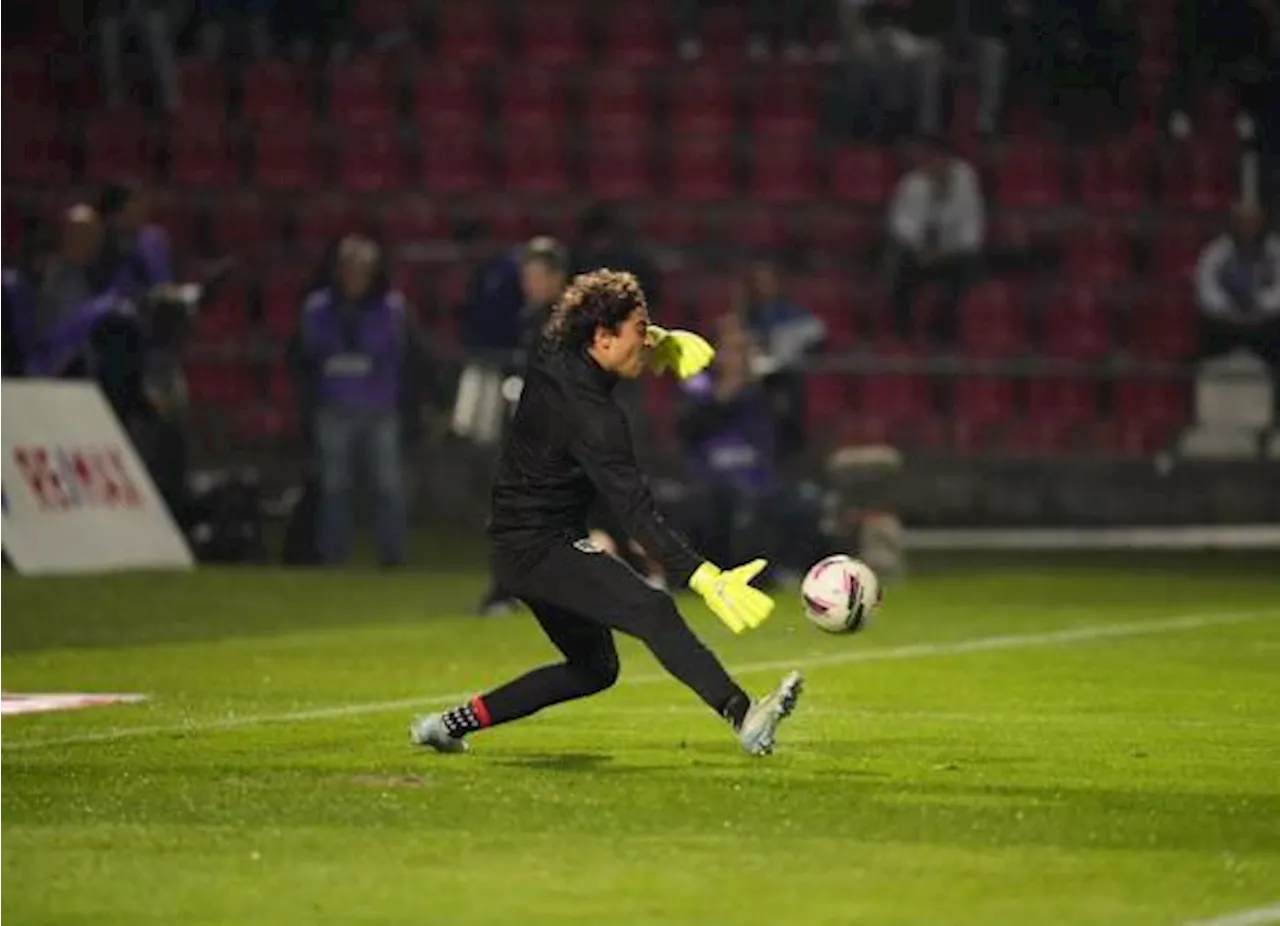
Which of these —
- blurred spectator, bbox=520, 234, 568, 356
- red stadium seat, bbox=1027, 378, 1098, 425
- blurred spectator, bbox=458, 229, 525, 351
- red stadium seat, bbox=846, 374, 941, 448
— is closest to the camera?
blurred spectator, bbox=520, 234, 568, 356

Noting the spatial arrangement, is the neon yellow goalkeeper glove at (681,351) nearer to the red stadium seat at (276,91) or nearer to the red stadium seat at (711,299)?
the red stadium seat at (711,299)

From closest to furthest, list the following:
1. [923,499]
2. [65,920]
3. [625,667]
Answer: [65,920]
[625,667]
[923,499]

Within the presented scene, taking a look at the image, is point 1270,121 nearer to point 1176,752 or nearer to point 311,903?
point 1176,752

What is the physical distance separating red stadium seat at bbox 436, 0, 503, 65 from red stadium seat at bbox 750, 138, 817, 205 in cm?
262

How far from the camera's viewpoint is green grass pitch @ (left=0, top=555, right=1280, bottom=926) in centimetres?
950

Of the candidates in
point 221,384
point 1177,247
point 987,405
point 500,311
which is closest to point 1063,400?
point 987,405

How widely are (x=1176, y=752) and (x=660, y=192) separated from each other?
1799 cm

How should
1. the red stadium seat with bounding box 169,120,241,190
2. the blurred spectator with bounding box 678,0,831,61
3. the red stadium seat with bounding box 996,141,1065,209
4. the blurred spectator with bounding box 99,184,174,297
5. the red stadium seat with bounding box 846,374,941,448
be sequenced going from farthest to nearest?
the blurred spectator with bounding box 678,0,831,61 → the red stadium seat with bounding box 996,141,1065,209 → the red stadium seat with bounding box 169,120,241,190 → the red stadium seat with bounding box 846,374,941,448 → the blurred spectator with bounding box 99,184,174,297

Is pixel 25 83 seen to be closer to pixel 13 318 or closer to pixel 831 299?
pixel 13 318

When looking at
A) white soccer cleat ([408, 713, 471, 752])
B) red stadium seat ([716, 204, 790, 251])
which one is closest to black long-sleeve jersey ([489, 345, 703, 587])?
white soccer cleat ([408, 713, 471, 752])

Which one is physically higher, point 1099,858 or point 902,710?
point 1099,858

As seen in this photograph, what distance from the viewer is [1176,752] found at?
1327 centimetres

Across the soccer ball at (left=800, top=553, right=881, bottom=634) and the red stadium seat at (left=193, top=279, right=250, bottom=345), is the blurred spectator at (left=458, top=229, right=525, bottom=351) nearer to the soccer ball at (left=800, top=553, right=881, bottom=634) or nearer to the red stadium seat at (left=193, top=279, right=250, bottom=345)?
the red stadium seat at (left=193, top=279, right=250, bottom=345)

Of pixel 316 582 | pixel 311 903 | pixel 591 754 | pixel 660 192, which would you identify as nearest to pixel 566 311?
pixel 591 754
